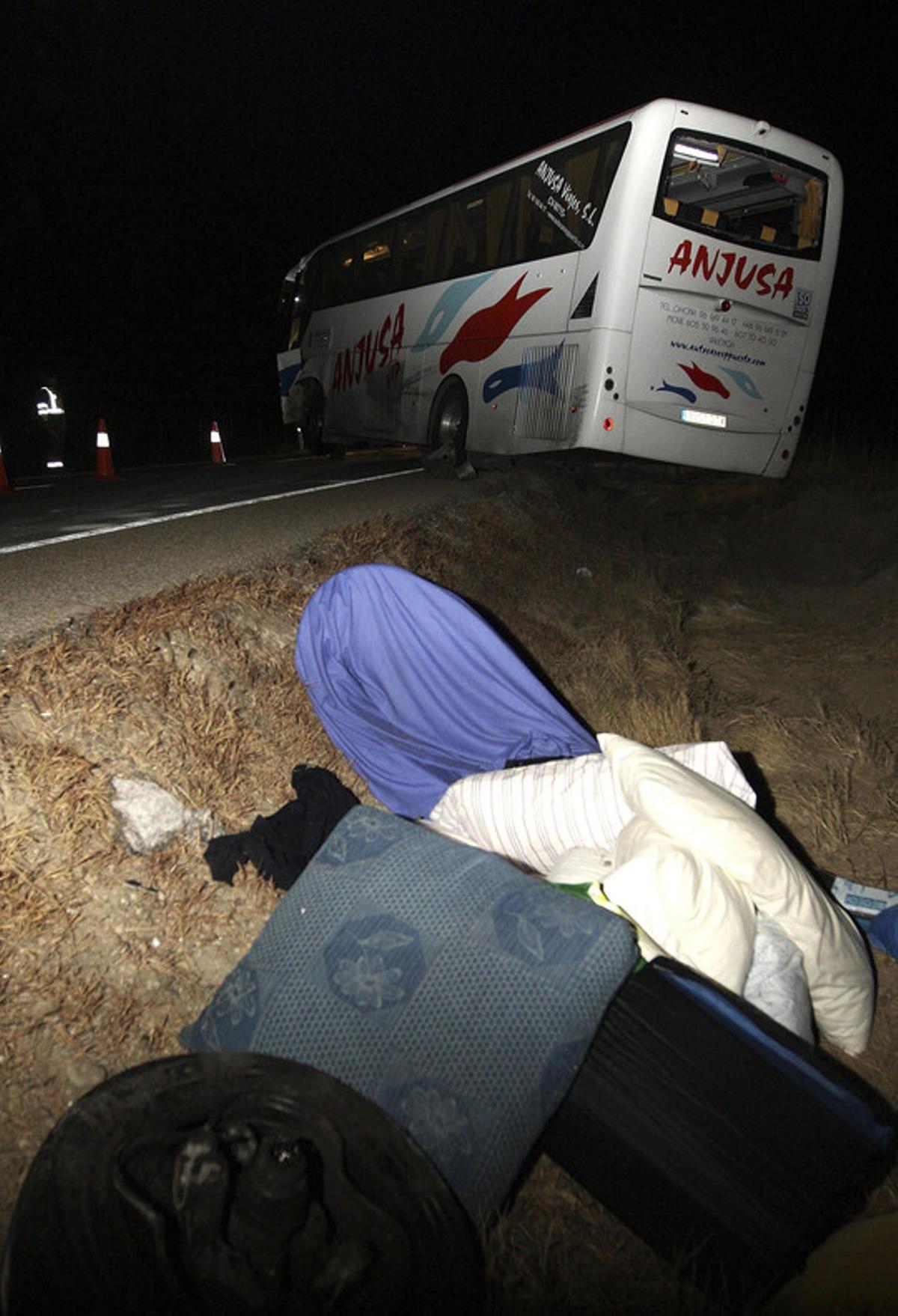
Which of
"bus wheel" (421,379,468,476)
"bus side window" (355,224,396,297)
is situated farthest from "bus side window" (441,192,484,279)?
"bus side window" (355,224,396,297)

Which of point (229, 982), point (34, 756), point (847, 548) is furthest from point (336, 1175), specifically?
point (847, 548)

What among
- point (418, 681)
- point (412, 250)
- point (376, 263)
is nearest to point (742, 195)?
point (412, 250)

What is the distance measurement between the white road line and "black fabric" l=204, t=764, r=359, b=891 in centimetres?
312

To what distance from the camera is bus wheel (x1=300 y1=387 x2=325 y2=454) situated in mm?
13062

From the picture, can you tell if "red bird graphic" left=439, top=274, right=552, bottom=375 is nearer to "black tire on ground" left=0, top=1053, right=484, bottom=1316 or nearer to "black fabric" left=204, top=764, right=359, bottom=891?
"black fabric" left=204, top=764, right=359, bottom=891

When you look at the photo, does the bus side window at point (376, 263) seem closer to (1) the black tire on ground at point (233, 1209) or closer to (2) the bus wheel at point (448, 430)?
(2) the bus wheel at point (448, 430)

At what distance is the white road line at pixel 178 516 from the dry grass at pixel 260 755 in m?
1.80

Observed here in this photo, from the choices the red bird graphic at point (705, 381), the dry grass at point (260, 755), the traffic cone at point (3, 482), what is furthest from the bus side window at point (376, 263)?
the dry grass at point (260, 755)

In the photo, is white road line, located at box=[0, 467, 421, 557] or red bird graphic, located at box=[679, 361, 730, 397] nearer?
white road line, located at box=[0, 467, 421, 557]

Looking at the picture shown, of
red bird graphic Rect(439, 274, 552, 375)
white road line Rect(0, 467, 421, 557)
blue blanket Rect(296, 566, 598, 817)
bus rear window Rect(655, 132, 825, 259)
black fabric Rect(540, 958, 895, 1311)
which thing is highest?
bus rear window Rect(655, 132, 825, 259)

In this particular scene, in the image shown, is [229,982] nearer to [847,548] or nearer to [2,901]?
[2,901]

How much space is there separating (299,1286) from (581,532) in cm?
680

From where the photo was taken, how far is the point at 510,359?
8.35 meters

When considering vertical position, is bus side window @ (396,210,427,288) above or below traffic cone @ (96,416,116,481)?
above
